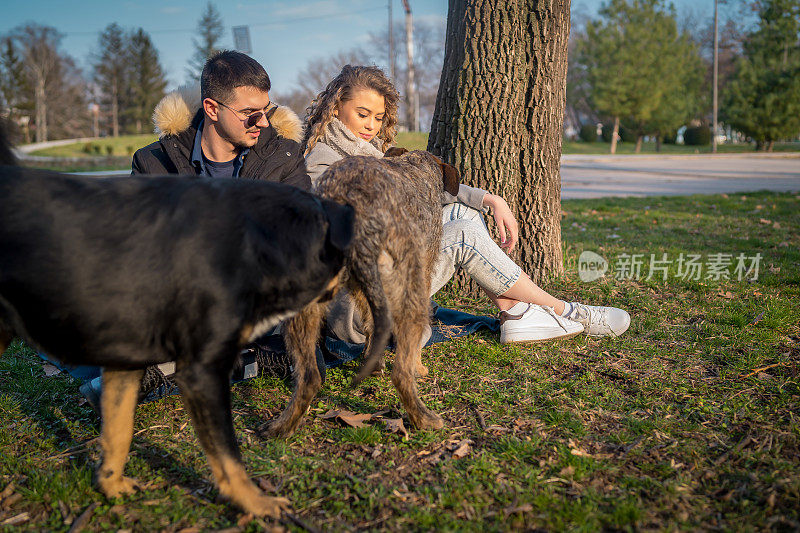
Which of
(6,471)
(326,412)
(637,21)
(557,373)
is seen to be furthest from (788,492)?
(637,21)

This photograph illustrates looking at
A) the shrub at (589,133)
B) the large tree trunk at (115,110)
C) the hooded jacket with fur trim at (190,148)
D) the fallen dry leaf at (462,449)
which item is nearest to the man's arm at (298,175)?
the hooded jacket with fur trim at (190,148)

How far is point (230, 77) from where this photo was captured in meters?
3.55

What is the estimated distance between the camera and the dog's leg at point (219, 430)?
2.18 m

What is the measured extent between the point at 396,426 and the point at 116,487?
4.52ft

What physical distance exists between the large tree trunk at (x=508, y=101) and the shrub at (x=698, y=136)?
178 ft

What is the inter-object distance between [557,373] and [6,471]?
320cm

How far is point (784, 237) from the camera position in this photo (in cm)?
798

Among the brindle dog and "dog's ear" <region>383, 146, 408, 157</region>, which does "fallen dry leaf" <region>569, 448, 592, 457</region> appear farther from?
"dog's ear" <region>383, 146, 408, 157</region>

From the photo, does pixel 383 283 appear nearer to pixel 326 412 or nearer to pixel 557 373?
pixel 326 412

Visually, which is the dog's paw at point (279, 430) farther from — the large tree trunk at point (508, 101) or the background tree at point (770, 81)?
the background tree at point (770, 81)

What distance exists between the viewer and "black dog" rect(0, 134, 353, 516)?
2082 mm

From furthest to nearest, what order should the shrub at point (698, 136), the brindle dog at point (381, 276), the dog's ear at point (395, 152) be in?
the shrub at point (698, 136) < the dog's ear at point (395, 152) < the brindle dog at point (381, 276)

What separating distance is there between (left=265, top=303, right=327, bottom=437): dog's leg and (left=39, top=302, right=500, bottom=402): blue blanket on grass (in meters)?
0.44

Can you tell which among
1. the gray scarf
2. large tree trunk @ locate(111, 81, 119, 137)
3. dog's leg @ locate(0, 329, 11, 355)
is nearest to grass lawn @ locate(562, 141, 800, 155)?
the gray scarf
